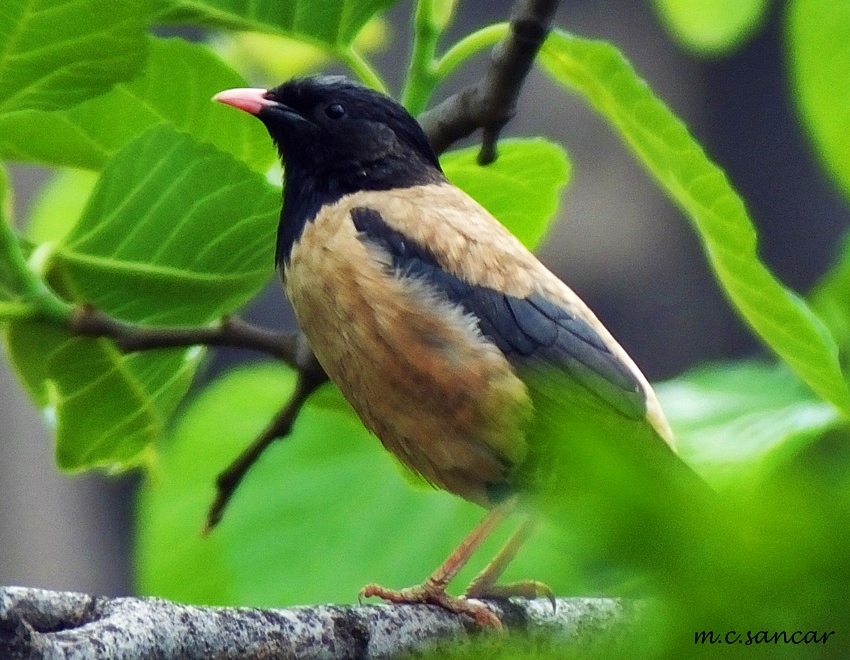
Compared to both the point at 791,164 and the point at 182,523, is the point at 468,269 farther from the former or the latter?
the point at 791,164

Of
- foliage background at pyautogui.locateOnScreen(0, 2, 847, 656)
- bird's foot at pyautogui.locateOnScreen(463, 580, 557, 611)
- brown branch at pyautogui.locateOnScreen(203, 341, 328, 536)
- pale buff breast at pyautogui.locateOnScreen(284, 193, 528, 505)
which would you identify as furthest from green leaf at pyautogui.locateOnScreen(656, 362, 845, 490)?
foliage background at pyautogui.locateOnScreen(0, 2, 847, 656)

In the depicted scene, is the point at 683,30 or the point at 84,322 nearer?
the point at 84,322

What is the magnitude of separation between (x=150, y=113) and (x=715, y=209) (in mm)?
624

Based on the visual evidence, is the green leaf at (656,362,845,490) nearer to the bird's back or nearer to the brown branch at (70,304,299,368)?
the bird's back

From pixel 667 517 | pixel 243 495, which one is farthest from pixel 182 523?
pixel 667 517

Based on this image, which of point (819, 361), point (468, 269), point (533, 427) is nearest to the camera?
point (819, 361)

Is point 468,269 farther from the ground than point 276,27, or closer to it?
closer to it

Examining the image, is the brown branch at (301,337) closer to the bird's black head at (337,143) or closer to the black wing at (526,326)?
the black wing at (526,326)

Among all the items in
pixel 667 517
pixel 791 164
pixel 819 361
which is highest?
pixel 667 517

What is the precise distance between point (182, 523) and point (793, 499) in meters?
1.47

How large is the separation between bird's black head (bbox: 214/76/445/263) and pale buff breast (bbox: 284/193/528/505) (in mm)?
272

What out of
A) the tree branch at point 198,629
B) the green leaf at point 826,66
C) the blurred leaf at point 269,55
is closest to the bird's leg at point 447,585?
the tree branch at point 198,629

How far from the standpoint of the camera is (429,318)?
147 centimetres

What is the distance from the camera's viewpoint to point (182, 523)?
1617 millimetres
